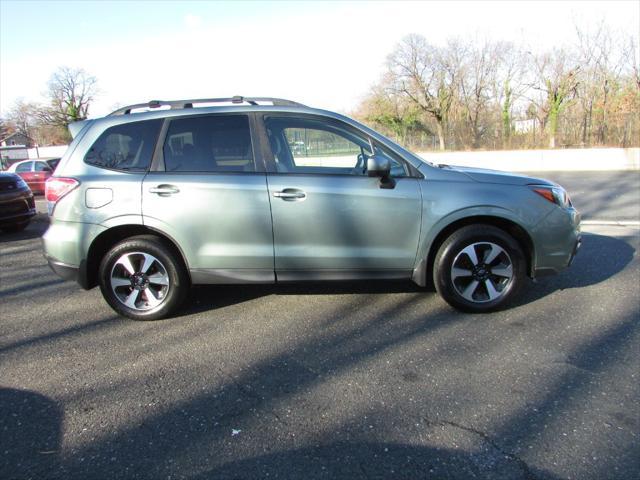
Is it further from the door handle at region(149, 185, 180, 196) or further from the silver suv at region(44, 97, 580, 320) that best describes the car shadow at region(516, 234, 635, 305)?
the door handle at region(149, 185, 180, 196)

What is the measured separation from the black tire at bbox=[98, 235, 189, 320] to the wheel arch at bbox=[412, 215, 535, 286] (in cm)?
211

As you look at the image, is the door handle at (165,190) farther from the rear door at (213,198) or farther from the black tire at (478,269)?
the black tire at (478,269)

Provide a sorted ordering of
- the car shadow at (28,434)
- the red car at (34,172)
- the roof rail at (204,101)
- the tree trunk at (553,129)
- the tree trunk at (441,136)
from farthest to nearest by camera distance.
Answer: the tree trunk at (441,136)
the tree trunk at (553,129)
the red car at (34,172)
the roof rail at (204,101)
the car shadow at (28,434)

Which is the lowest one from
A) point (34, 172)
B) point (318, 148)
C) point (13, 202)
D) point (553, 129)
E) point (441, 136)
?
point (13, 202)

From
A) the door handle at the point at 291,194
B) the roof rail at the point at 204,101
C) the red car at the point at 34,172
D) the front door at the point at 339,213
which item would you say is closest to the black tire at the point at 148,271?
the front door at the point at 339,213

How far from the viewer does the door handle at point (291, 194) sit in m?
3.78

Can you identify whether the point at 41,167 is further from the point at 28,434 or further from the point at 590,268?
the point at 590,268

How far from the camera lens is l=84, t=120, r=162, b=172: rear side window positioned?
13.0 ft

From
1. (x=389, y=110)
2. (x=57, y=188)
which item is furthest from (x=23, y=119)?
(x=57, y=188)

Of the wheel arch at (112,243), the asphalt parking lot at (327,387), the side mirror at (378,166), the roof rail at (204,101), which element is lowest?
the asphalt parking lot at (327,387)

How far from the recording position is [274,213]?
12.5 ft

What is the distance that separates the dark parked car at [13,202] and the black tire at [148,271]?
552 centimetres

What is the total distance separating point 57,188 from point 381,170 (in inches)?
112

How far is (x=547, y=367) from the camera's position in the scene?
305 centimetres
